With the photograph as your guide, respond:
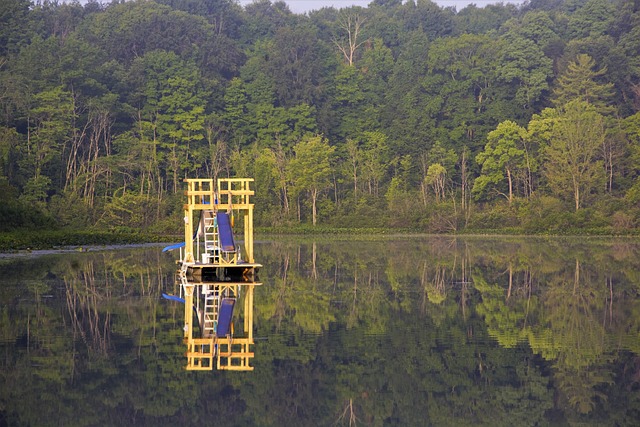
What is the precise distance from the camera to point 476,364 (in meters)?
12.2

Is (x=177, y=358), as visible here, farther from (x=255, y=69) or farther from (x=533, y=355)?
(x=255, y=69)

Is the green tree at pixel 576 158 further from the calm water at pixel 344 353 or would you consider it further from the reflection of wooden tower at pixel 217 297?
the reflection of wooden tower at pixel 217 297

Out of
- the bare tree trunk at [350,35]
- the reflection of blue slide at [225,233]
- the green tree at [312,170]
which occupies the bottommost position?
the reflection of blue slide at [225,233]

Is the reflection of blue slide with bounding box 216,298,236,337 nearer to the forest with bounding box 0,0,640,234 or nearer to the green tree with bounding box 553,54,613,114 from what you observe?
the forest with bounding box 0,0,640,234

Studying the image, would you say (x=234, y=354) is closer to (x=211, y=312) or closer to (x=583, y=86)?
(x=211, y=312)

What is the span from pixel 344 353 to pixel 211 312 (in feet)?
14.6

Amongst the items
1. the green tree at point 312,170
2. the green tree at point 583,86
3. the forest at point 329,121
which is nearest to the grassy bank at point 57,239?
the forest at point 329,121

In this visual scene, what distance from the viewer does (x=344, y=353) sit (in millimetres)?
12922

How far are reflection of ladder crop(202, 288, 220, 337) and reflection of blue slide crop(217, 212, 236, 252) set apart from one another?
257 cm

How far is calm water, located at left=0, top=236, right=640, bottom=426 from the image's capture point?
32.4 feet

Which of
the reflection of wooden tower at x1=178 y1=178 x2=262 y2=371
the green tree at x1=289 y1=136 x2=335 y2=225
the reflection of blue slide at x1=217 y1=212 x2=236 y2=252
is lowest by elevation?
the reflection of wooden tower at x1=178 y1=178 x2=262 y2=371

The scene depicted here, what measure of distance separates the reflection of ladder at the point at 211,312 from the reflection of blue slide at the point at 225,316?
0.07m

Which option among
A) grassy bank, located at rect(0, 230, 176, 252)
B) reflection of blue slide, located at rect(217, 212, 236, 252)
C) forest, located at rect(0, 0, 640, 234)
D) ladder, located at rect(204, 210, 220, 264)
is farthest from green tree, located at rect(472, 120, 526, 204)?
reflection of blue slide, located at rect(217, 212, 236, 252)

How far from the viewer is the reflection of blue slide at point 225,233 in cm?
2341
